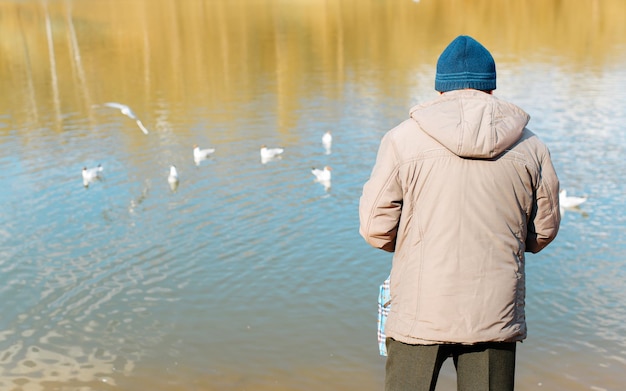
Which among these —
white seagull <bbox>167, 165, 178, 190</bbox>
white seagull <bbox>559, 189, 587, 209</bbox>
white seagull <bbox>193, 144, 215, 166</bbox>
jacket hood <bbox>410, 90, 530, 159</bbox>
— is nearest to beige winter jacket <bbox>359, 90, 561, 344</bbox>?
jacket hood <bbox>410, 90, 530, 159</bbox>

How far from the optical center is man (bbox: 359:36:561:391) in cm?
261

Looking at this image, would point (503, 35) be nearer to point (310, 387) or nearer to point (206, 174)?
point (206, 174)

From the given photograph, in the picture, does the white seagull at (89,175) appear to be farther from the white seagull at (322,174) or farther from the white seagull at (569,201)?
the white seagull at (569,201)

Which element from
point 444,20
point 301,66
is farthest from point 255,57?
point 444,20

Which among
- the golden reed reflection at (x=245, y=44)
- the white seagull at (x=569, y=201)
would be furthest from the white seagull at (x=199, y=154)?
the white seagull at (x=569, y=201)

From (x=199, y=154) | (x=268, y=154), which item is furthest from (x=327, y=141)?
(x=199, y=154)

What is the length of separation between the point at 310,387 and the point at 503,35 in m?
24.2

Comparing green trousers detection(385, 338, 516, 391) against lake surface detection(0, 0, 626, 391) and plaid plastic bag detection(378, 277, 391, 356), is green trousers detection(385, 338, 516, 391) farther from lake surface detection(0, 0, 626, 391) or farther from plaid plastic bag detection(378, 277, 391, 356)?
lake surface detection(0, 0, 626, 391)

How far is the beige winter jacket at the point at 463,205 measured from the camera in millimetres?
2594

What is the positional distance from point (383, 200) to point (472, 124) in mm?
425

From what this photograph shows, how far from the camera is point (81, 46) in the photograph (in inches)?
1162

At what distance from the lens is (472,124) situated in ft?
Result: 8.38

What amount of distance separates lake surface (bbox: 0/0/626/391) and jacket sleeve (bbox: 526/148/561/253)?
9.26ft

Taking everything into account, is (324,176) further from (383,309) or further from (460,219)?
(460,219)
